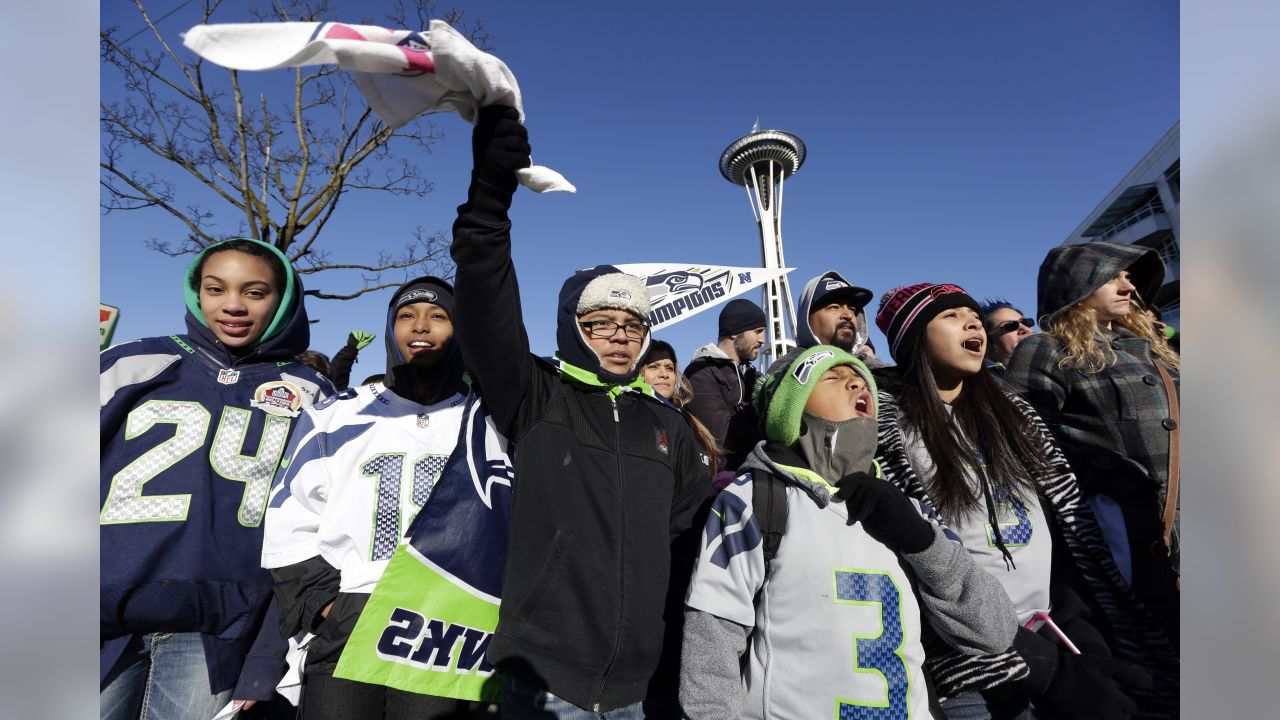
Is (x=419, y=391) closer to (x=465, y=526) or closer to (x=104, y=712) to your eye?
(x=465, y=526)

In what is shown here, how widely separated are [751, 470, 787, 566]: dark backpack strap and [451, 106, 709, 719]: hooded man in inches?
14.4

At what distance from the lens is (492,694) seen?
2.43 m

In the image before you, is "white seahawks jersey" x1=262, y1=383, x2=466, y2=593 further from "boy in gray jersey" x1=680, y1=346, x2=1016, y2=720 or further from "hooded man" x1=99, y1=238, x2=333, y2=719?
"boy in gray jersey" x1=680, y1=346, x2=1016, y2=720

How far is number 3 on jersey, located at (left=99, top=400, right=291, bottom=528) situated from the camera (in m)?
2.36

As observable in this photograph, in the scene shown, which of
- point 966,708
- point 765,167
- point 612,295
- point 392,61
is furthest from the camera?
point 765,167

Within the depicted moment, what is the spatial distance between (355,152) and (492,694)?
749cm

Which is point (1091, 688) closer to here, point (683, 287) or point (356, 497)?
point (356, 497)

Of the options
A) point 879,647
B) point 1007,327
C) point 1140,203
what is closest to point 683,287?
point 1007,327

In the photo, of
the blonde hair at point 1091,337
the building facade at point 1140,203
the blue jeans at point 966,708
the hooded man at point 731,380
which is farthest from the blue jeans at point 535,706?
the building facade at point 1140,203

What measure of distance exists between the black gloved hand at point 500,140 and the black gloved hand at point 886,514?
155 centimetres

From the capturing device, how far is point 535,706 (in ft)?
6.97

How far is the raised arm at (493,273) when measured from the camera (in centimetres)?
184

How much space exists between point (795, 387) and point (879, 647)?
3.14ft

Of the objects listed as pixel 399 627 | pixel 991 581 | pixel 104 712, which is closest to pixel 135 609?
pixel 104 712
